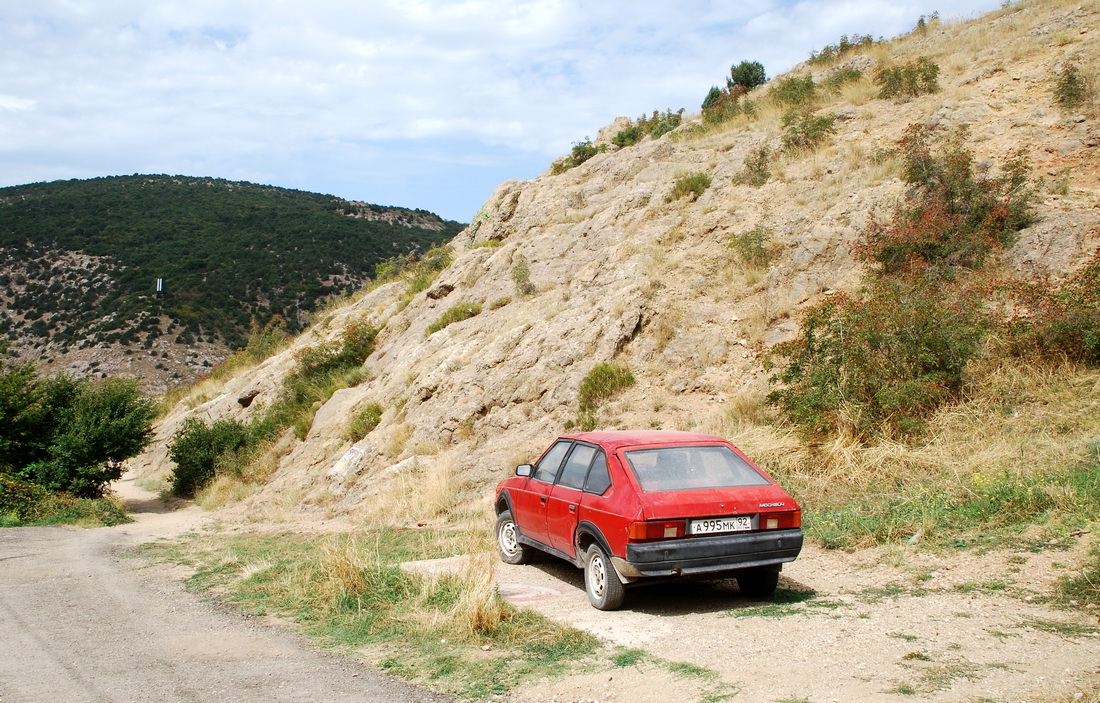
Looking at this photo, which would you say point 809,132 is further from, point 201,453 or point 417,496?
point 201,453

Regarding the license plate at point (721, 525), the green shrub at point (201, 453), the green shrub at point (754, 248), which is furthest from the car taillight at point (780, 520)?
the green shrub at point (201, 453)

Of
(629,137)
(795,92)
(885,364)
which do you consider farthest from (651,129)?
(885,364)

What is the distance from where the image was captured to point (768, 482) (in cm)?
654

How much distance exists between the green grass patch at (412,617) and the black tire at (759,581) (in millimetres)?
1775

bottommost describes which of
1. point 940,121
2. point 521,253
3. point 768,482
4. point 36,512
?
point 36,512

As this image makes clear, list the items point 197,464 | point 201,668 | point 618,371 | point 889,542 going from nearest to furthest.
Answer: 1. point 201,668
2. point 889,542
3. point 618,371
4. point 197,464

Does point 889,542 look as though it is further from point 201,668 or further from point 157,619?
point 157,619

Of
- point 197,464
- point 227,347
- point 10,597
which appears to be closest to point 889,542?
point 10,597

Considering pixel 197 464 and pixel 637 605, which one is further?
pixel 197 464

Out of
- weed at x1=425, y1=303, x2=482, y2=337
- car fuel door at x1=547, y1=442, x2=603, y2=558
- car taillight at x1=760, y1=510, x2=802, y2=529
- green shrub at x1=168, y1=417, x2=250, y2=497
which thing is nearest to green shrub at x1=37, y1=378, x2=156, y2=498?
green shrub at x1=168, y1=417, x2=250, y2=497

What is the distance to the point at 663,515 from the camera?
19.1 ft

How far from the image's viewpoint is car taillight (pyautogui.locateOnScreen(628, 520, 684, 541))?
19.0 ft

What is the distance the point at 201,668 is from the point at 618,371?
9367mm

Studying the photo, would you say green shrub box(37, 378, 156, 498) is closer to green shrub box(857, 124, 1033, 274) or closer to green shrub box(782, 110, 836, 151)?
green shrub box(857, 124, 1033, 274)
